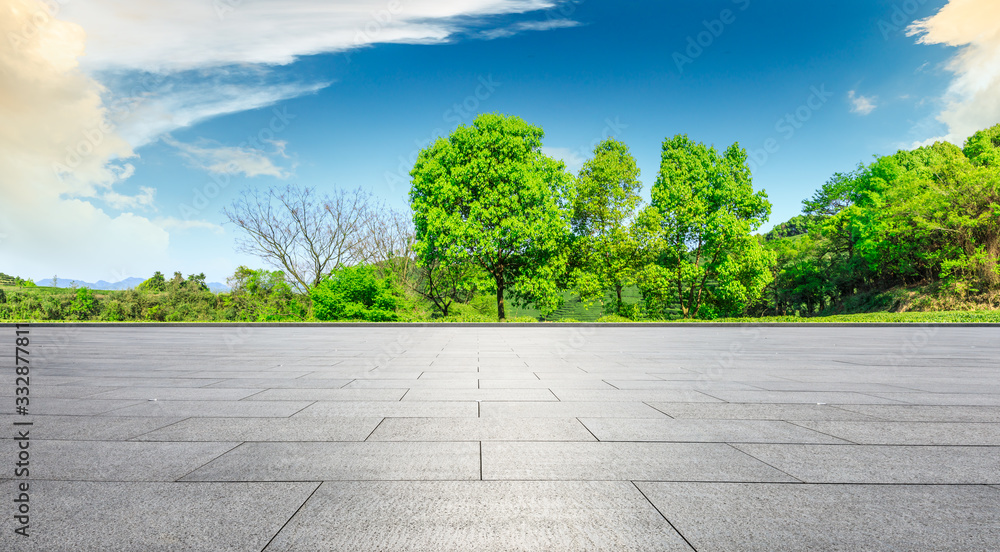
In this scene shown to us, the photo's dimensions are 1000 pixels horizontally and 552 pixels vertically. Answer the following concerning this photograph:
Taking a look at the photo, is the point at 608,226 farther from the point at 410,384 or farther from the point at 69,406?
the point at 69,406

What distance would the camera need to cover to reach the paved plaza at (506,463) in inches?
85.4

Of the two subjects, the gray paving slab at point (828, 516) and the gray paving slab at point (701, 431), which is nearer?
the gray paving slab at point (828, 516)

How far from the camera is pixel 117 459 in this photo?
3158mm

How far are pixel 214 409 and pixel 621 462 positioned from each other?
415cm

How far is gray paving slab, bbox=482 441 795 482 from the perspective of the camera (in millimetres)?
2871

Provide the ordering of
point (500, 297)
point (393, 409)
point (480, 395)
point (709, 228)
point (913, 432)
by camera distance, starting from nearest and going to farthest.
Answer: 1. point (913, 432)
2. point (393, 409)
3. point (480, 395)
4. point (500, 297)
5. point (709, 228)

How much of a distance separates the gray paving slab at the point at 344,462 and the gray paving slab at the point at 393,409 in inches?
36.6

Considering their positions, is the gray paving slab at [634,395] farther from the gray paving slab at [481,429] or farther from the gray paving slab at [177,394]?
the gray paving slab at [177,394]

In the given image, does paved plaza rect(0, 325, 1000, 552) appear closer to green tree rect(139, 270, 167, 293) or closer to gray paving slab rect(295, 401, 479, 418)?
gray paving slab rect(295, 401, 479, 418)

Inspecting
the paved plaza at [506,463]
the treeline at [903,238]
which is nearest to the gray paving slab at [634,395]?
the paved plaza at [506,463]

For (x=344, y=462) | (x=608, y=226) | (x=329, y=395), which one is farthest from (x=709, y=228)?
(x=344, y=462)

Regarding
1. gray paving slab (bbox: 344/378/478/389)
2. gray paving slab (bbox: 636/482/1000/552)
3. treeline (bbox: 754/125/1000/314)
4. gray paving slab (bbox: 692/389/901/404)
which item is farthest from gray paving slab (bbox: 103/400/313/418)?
treeline (bbox: 754/125/1000/314)

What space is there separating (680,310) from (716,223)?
735cm

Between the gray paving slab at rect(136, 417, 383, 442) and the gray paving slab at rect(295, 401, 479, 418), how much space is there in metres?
0.23
